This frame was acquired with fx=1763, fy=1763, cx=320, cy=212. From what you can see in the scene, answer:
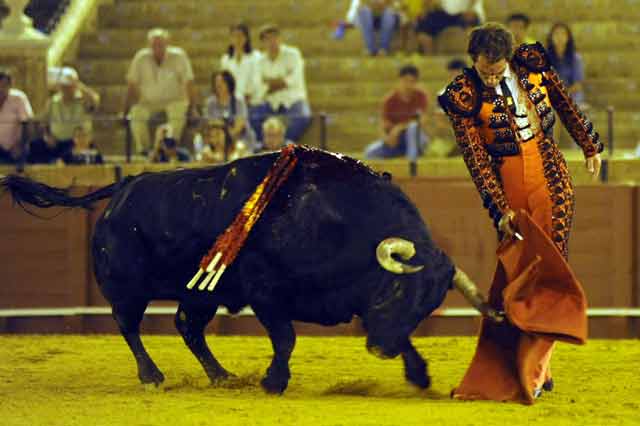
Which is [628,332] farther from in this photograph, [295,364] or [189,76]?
[189,76]

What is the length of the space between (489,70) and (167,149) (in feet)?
14.1

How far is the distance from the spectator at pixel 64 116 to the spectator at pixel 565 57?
321cm

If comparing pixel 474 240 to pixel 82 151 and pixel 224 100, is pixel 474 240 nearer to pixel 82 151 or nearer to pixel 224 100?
pixel 224 100

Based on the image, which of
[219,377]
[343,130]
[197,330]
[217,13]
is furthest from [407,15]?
[219,377]

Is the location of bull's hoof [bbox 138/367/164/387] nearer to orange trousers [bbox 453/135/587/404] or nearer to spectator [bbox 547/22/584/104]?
orange trousers [bbox 453/135/587/404]

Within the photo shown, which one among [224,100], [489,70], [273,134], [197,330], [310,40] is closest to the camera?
[489,70]

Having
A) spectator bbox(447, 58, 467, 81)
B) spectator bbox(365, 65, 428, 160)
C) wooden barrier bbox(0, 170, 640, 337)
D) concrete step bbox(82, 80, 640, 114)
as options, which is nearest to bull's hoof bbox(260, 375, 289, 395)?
wooden barrier bbox(0, 170, 640, 337)

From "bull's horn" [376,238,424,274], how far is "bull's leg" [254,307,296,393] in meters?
0.56

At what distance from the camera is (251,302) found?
745 centimetres

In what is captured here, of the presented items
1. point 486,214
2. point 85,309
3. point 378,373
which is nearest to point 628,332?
point 486,214

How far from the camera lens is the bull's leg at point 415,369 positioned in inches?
289

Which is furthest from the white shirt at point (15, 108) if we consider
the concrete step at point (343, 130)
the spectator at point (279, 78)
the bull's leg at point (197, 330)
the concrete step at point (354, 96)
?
the bull's leg at point (197, 330)

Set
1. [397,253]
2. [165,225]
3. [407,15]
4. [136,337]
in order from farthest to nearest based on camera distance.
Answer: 1. [407,15]
2. [136,337]
3. [165,225]
4. [397,253]

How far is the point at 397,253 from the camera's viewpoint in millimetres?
7168
